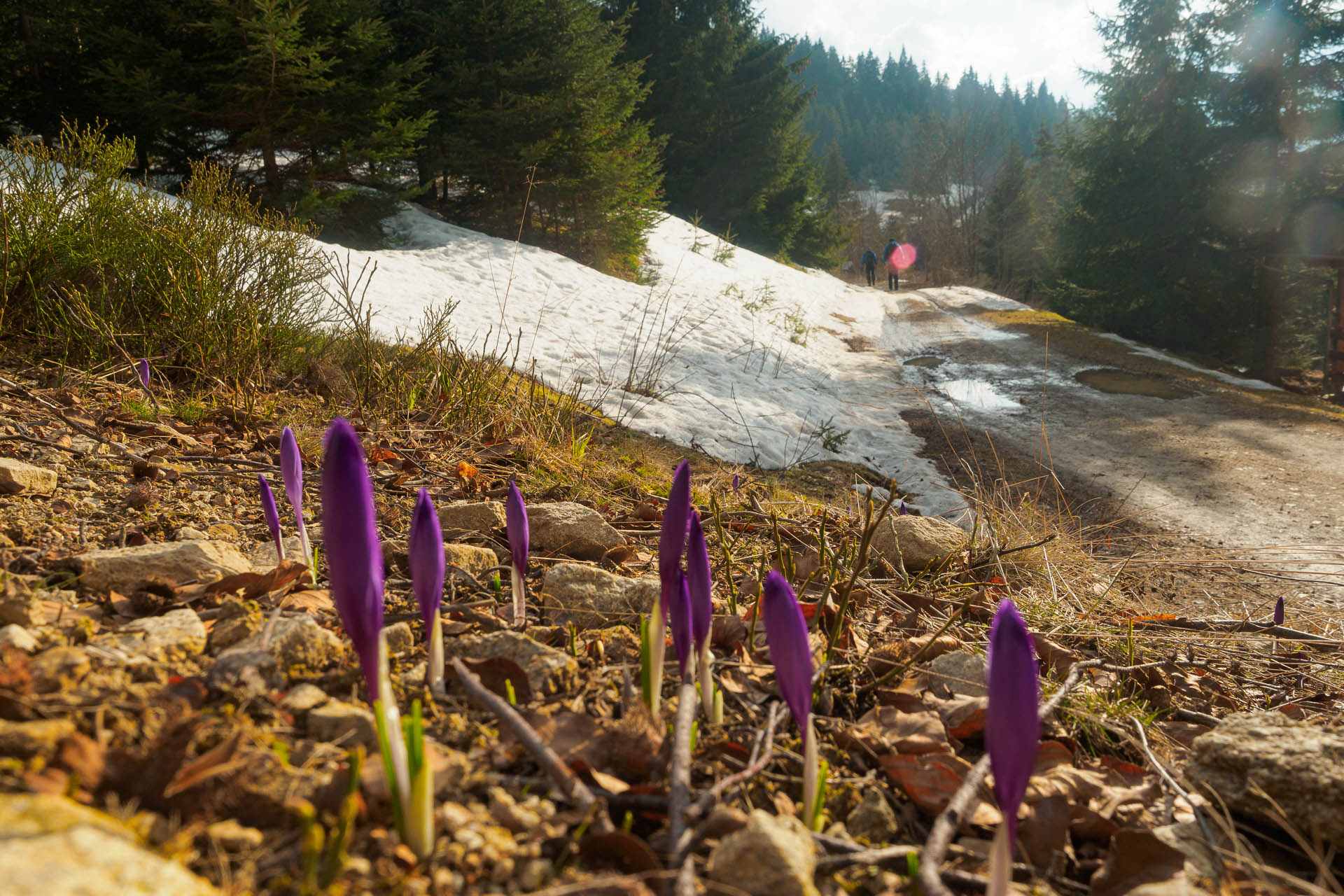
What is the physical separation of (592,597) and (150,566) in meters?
0.93

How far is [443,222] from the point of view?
42.5 ft

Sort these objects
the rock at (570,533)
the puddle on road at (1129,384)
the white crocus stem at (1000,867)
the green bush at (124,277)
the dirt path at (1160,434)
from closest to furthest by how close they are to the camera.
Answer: the white crocus stem at (1000,867) → the rock at (570,533) → the green bush at (124,277) → the dirt path at (1160,434) → the puddle on road at (1129,384)

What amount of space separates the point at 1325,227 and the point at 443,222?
1740cm

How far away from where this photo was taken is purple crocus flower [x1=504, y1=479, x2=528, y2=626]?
4.97 feet

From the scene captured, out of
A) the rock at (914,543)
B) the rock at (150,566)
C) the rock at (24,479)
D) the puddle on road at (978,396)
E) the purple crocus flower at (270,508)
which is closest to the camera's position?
the rock at (150,566)

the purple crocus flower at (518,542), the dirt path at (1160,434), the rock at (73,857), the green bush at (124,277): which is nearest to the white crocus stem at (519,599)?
the purple crocus flower at (518,542)

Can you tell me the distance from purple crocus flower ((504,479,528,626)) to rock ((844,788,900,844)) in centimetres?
77

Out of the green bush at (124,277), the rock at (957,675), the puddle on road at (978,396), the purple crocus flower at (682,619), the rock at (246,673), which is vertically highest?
the puddle on road at (978,396)

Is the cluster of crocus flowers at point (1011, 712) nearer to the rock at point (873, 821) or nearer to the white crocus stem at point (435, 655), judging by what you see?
the rock at point (873, 821)

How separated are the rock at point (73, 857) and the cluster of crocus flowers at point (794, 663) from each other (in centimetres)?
68

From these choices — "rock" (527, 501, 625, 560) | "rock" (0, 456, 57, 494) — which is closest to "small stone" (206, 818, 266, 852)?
"rock" (527, 501, 625, 560)

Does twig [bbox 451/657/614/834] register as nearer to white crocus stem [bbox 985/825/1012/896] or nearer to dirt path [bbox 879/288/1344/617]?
white crocus stem [bbox 985/825/1012/896]

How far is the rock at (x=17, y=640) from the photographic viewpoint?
1086 millimetres

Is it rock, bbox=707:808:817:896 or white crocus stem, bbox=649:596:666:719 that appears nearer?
rock, bbox=707:808:817:896
